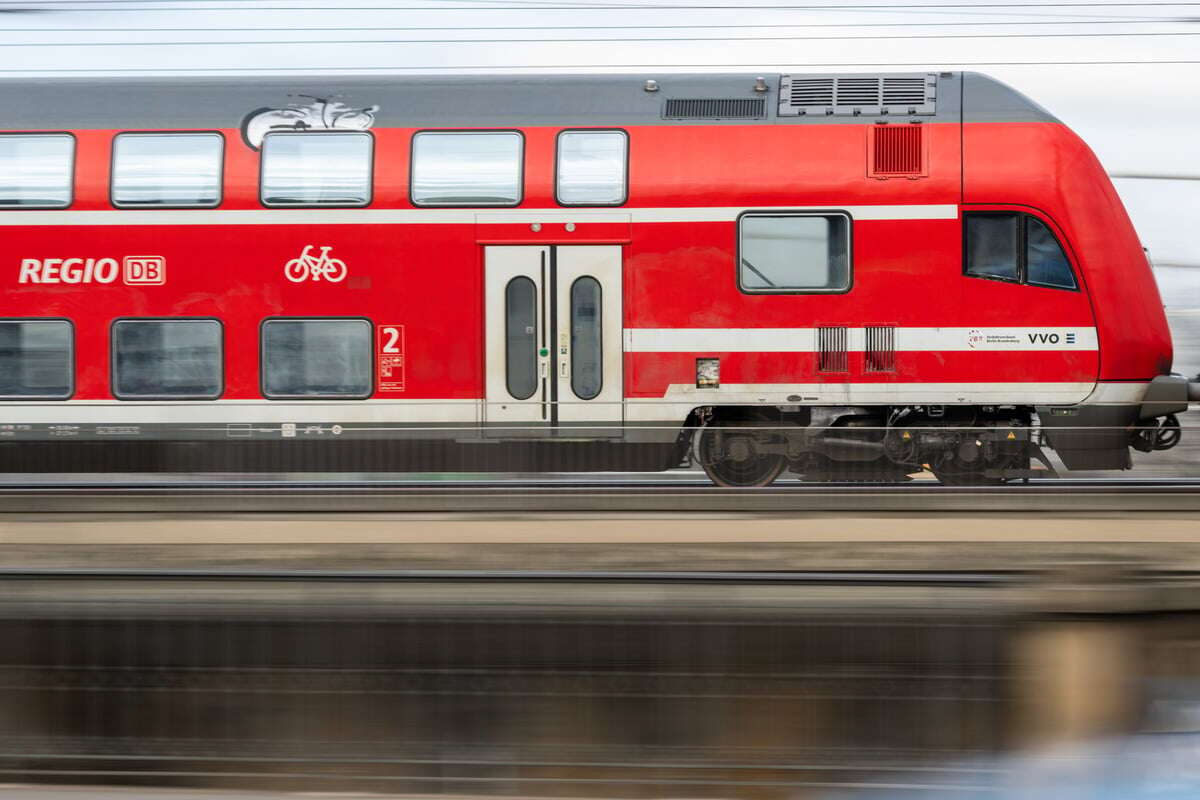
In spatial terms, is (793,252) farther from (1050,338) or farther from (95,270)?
(95,270)

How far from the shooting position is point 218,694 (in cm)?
412

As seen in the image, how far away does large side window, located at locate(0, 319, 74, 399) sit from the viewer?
34.5 ft

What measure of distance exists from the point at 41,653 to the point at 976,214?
8290 mm

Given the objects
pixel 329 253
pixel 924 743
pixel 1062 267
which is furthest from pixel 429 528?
pixel 1062 267

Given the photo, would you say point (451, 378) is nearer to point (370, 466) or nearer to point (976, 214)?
point (370, 466)

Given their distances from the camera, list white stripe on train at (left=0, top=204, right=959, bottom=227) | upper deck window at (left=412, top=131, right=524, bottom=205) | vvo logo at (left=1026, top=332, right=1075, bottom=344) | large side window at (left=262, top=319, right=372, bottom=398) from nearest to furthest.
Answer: vvo logo at (left=1026, top=332, right=1075, bottom=344)
white stripe on train at (left=0, top=204, right=959, bottom=227)
upper deck window at (left=412, top=131, right=524, bottom=205)
large side window at (left=262, top=319, right=372, bottom=398)

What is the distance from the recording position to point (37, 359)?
1053 centimetres

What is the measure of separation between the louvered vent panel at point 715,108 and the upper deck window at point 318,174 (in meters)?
2.68

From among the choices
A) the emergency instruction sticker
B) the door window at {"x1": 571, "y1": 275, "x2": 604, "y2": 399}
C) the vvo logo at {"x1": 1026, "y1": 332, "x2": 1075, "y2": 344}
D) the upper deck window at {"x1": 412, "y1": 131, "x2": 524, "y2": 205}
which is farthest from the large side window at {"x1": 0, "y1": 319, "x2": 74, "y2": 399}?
the vvo logo at {"x1": 1026, "y1": 332, "x2": 1075, "y2": 344}

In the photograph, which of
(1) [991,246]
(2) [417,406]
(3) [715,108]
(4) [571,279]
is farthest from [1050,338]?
(2) [417,406]

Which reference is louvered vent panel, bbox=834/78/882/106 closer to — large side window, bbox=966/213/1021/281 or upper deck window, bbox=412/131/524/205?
large side window, bbox=966/213/1021/281

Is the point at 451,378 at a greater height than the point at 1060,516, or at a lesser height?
greater

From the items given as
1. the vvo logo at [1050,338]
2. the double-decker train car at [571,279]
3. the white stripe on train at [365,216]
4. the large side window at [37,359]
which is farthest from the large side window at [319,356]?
the vvo logo at [1050,338]

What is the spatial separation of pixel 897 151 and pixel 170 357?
21.7 ft
